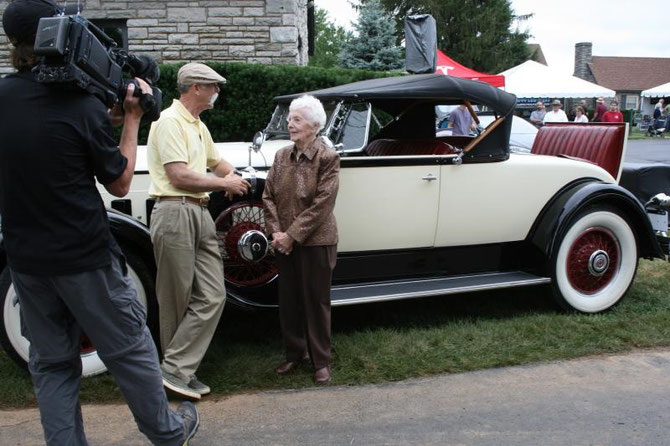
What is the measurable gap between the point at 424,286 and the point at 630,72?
64656 millimetres

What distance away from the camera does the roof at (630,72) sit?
59531 mm

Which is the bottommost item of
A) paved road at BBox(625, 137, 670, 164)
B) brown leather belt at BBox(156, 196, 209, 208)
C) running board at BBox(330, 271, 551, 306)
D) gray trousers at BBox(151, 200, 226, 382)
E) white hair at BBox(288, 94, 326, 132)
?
paved road at BBox(625, 137, 670, 164)

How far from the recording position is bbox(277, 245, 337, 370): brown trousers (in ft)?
11.9

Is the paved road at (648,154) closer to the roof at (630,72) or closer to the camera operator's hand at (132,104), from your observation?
the camera operator's hand at (132,104)

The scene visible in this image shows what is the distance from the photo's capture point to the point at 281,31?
10.7m

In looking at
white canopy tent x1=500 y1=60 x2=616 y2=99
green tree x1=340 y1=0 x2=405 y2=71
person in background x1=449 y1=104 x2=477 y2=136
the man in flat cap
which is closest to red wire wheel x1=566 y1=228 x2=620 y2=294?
person in background x1=449 y1=104 x2=477 y2=136

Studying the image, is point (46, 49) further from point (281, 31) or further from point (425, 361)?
point (281, 31)

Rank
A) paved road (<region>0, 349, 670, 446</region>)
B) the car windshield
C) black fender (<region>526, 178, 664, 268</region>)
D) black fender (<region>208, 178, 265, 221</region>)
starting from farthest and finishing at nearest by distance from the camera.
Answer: the car windshield
black fender (<region>526, 178, 664, 268</region>)
black fender (<region>208, 178, 265, 221</region>)
paved road (<region>0, 349, 670, 446</region>)

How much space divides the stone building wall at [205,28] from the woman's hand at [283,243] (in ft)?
25.2

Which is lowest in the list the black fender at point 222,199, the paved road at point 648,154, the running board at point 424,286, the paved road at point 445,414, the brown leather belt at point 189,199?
the paved road at point 648,154

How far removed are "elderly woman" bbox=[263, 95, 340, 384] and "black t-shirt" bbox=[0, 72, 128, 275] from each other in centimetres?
137

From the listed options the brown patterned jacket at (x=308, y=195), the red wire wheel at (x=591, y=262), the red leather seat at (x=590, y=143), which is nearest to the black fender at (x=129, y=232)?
the brown patterned jacket at (x=308, y=195)

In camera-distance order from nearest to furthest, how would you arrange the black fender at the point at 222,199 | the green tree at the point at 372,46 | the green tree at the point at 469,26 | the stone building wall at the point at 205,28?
the black fender at the point at 222,199
the stone building wall at the point at 205,28
the green tree at the point at 372,46
the green tree at the point at 469,26

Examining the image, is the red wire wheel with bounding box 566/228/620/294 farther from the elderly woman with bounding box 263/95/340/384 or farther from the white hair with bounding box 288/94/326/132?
the white hair with bounding box 288/94/326/132
